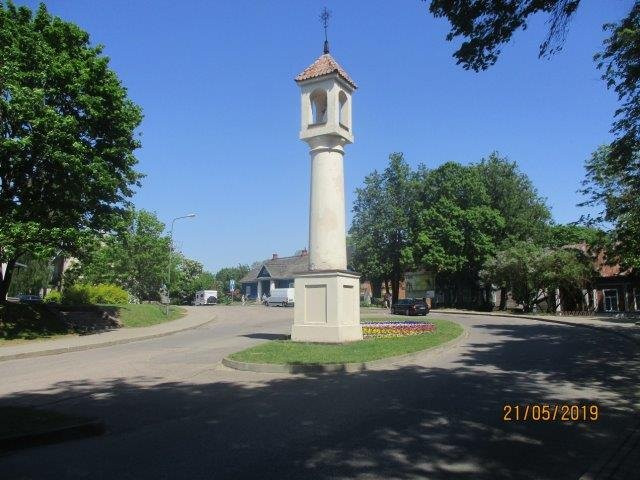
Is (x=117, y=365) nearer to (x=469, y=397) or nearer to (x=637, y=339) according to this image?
(x=469, y=397)

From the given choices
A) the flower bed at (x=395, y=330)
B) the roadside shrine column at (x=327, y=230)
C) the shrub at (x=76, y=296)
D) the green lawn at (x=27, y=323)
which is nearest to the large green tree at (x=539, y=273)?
the flower bed at (x=395, y=330)

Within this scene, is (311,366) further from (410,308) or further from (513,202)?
(513,202)

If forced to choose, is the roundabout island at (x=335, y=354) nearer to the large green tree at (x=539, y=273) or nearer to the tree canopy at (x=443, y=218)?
the large green tree at (x=539, y=273)

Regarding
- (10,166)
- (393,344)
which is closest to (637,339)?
(393,344)

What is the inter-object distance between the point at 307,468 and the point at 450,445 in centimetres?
183

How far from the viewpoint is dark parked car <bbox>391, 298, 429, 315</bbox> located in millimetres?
39156

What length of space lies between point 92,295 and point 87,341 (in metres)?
19.1

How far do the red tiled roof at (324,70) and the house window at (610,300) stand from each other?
38.1 m

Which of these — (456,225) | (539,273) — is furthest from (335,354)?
(456,225)

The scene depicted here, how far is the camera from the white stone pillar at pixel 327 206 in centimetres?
1759

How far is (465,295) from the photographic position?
62.3 metres

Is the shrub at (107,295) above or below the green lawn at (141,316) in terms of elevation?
above

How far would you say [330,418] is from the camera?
756 centimetres

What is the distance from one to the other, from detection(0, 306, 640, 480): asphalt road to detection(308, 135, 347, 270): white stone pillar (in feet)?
16.6
